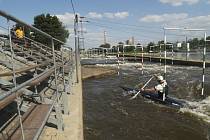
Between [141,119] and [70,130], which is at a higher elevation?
[70,130]

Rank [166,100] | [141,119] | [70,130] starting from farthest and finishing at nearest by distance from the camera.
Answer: [166,100]
[141,119]
[70,130]

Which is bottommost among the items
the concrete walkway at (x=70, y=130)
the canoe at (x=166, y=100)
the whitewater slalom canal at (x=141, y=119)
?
the whitewater slalom canal at (x=141, y=119)

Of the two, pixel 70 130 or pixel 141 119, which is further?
Result: pixel 141 119

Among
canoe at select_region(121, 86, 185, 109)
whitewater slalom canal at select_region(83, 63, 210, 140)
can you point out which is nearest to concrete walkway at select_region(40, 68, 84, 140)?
whitewater slalom canal at select_region(83, 63, 210, 140)

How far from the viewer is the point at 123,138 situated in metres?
7.89

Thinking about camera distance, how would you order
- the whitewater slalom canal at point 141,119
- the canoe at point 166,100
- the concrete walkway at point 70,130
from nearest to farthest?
1. the concrete walkway at point 70,130
2. the whitewater slalom canal at point 141,119
3. the canoe at point 166,100

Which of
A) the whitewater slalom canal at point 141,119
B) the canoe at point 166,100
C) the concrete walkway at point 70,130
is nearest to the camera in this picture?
the concrete walkway at point 70,130

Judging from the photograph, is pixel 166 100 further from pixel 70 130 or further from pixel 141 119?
pixel 70 130

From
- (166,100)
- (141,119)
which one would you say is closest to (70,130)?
(141,119)

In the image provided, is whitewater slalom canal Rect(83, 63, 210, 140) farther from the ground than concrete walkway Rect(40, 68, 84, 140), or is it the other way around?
concrete walkway Rect(40, 68, 84, 140)

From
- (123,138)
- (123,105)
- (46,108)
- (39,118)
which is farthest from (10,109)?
(123,105)

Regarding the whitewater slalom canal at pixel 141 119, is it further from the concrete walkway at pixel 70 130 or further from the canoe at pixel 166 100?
the concrete walkway at pixel 70 130

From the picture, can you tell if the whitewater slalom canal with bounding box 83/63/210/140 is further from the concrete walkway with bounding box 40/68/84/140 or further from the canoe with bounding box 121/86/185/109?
the concrete walkway with bounding box 40/68/84/140

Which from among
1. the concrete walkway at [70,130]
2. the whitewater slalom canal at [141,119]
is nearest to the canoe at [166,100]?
the whitewater slalom canal at [141,119]
